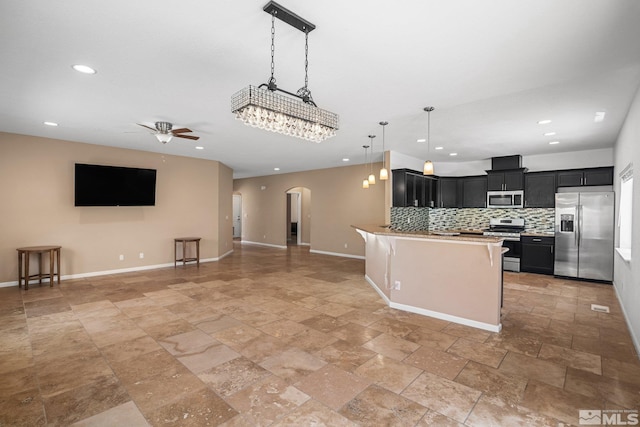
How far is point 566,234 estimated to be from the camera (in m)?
6.20

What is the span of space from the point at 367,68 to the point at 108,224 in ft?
20.7

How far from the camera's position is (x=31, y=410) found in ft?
6.96

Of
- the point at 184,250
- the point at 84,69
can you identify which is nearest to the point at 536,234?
Answer: the point at 184,250

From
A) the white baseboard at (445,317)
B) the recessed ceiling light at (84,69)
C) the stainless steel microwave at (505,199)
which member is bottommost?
the white baseboard at (445,317)

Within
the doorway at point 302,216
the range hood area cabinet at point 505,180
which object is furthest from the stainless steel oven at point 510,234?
the doorway at point 302,216

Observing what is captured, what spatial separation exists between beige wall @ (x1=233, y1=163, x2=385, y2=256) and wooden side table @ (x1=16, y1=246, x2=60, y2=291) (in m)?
6.30

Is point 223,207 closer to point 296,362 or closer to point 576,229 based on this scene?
point 296,362

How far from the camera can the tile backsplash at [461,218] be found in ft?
22.8

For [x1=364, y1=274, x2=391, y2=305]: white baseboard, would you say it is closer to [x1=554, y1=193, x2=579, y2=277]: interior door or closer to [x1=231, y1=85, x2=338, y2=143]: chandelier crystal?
[x1=231, y1=85, x2=338, y2=143]: chandelier crystal

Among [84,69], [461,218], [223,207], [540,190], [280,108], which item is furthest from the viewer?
[223,207]

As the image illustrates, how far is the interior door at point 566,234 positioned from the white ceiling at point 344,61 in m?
1.63

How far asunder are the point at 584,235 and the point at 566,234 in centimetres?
28


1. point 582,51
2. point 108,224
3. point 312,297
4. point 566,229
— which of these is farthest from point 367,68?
point 108,224

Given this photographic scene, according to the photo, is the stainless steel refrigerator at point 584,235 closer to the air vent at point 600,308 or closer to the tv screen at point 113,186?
the air vent at point 600,308
